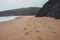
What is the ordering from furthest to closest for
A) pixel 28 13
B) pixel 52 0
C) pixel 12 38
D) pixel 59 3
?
pixel 28 13 < pixel 52 0 < pixel 59 3 < pixel 12 38

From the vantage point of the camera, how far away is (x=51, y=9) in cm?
427

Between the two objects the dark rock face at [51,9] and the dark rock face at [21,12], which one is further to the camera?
the dark rock face at [21,12]

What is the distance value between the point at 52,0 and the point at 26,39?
2554 mm

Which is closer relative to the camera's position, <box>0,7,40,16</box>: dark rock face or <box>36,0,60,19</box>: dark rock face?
<box>36,0,60,19</box>: dark rock face

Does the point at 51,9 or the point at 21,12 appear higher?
the point at 51,9

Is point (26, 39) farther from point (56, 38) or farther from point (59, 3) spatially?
point (59, 3)

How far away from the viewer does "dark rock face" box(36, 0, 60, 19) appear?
3753mm

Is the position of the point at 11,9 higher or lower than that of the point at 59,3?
lower

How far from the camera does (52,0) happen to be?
13.7ft

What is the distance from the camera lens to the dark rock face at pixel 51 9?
3753 mm

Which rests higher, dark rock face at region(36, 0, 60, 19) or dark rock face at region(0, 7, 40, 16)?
dark rock face at region(36, 0, 60, 19)

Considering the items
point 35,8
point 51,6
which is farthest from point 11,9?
point 51,6

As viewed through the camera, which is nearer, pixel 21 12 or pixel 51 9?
pixel 51 9

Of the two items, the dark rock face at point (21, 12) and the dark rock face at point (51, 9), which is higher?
the dark rock face at point (51, 9)
